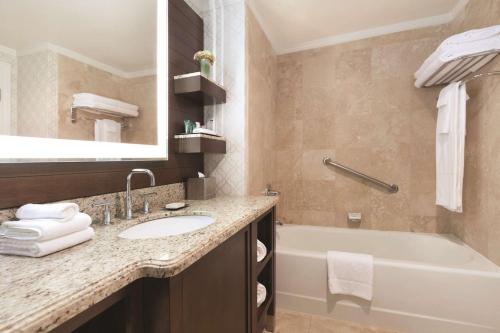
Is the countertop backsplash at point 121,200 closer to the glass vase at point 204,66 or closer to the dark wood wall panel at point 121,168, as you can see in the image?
the dark wood wall panel at point 121,168

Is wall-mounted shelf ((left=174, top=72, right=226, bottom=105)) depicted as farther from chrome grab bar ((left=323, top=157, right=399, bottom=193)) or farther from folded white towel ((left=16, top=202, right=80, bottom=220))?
chrome grab bar ((left=323, top=157, right=399, bottom=193))

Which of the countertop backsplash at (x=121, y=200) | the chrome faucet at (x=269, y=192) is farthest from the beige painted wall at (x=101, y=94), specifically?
the chrome faucet at (x=269, y=192)

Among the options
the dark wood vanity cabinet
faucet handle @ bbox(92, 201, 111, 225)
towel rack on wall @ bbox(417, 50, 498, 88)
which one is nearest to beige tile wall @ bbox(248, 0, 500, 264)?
towel rack on wall @ bbox(417, 50, 498, 88)

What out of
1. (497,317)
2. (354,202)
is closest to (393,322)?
(497,317)

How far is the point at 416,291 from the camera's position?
5.03 ft

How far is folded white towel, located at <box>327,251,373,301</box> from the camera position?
1.60 m

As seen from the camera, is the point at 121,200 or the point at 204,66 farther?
the point at 204,66

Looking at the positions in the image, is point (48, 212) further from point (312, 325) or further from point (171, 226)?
point (312, 325)

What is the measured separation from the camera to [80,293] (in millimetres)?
432

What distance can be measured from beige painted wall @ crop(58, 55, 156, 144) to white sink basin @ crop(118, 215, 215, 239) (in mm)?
423

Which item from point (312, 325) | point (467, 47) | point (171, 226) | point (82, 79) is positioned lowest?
point (312, 325)

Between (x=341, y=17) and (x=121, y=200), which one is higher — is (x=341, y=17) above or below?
above

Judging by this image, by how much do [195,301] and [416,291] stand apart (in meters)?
1.51

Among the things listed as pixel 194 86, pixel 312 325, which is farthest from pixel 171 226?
pixel 312 325
